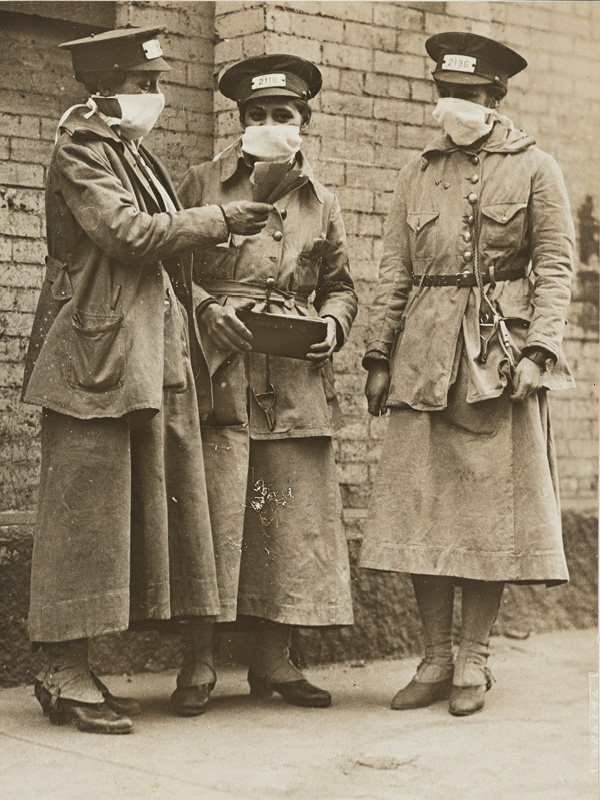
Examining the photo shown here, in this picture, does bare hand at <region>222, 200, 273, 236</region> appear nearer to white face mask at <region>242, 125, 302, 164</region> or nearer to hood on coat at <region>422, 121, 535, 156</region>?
white face mask at <region>242, 125, 302, 164</region>

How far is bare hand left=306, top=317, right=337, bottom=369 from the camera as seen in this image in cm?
530

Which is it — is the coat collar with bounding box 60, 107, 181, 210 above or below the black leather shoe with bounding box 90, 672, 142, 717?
above

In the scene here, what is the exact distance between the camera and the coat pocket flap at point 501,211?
17.5ft

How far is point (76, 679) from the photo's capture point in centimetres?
486

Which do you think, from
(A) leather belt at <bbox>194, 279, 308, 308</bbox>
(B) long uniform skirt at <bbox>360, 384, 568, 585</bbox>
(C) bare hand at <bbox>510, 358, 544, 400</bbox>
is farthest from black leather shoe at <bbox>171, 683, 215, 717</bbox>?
(C) bare hand at <bbox>510, 358, 544, 400</bbox>

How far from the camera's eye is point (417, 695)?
532 cm

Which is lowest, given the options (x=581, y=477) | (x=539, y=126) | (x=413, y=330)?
(x=581, y=477)

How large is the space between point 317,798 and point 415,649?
8.11 ft

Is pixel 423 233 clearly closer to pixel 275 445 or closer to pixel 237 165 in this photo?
pixel 237 165

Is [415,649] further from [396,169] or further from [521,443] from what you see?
[396,169]

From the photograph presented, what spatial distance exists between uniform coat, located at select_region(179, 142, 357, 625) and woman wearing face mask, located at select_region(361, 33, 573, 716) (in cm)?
26

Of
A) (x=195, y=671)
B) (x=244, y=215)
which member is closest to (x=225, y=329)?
(x=244, y=215)

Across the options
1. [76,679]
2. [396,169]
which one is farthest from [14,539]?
[396,169]

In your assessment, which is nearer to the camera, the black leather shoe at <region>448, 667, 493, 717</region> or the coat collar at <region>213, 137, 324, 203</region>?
the black leather shoe at <region>448, 667, 493, 717</region>
